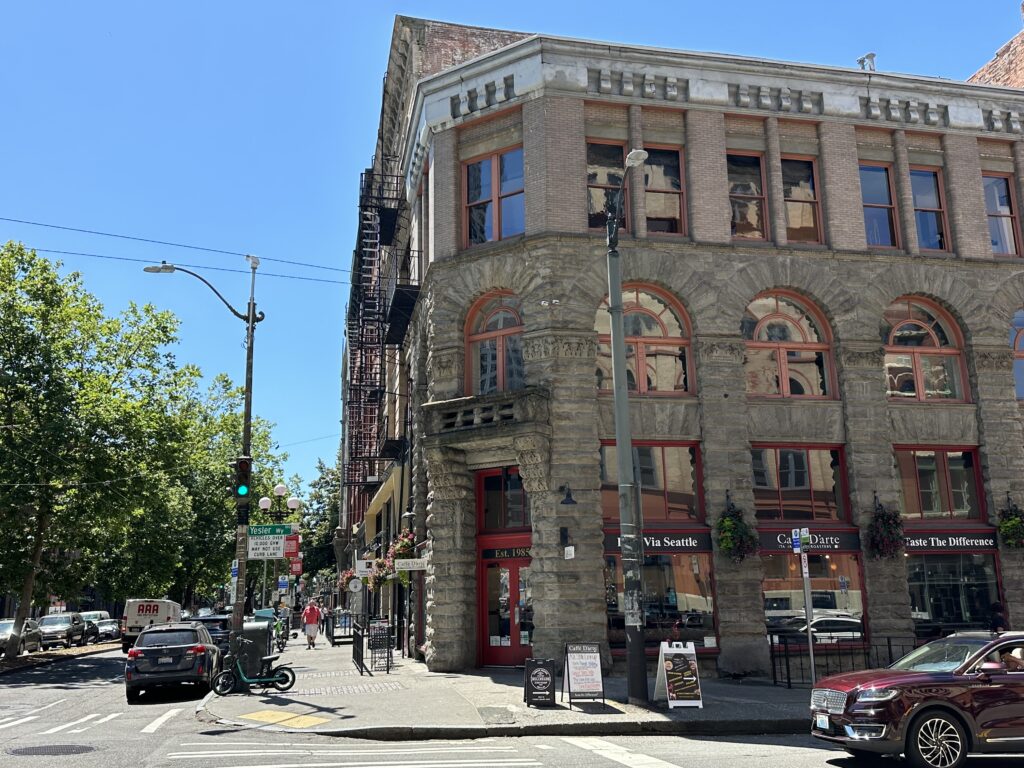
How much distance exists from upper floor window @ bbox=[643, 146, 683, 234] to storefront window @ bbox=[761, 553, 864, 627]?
867cm

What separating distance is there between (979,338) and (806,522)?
7.15m

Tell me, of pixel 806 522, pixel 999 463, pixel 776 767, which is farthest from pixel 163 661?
pixel 999 463

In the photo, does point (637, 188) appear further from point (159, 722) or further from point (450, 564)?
point (159, 722)

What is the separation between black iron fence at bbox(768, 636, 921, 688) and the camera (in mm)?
20234

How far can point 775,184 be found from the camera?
22.9 m

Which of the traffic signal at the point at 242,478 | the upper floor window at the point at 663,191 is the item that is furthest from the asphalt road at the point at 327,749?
the upper floor window at the point at 663,191

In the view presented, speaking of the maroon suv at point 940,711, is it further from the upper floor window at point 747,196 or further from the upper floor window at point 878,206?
the upper floor window at point 878,206

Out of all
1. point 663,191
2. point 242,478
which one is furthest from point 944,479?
point 242,478

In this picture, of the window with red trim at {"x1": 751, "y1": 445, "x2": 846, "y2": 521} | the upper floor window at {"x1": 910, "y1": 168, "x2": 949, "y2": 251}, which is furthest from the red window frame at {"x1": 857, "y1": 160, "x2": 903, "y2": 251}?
the window with red trim at {"x1": 751, "y1": 445, "x2": 846, "y2": 521}

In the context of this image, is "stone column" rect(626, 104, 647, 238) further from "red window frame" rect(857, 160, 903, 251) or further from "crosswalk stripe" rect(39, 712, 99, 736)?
"crosswalk stripe" rect(39, 712, 99, 736)

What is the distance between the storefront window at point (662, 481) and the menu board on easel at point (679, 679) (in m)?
5.78

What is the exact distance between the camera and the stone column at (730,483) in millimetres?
19891

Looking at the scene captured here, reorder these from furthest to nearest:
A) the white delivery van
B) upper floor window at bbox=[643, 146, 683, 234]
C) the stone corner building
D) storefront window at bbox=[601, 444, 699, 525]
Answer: the white delivery van < upper floor window at bbox=[643, 146, 683, 234] < storefront window at bbox=[601, 444, 699, 525] < the stone corner building

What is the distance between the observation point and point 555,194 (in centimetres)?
2159
